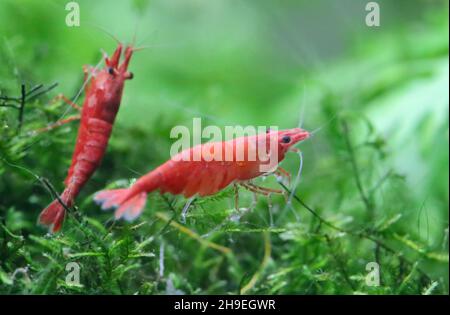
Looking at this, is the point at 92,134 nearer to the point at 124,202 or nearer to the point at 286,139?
the point at 124,202

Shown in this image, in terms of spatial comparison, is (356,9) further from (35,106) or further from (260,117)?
(35,106)

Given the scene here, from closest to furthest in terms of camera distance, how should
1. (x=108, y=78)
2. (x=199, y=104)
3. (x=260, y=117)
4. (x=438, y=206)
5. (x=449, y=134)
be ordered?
(x=108, y=78) → (x=438, y=206) → (x=449, y=134) → (x=199, y=104) → (x=260, y=117)

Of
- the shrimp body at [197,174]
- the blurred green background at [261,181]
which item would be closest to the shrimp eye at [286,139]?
the shrimp body at [197,174]

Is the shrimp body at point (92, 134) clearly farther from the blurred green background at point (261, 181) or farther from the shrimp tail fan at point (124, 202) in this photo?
the shrimp tail fan at point (124, 202)

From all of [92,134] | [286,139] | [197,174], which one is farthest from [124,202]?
[286,139]

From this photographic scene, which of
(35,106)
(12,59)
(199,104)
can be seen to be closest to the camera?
(35,106)

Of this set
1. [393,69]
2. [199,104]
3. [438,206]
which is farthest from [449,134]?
[199,104]

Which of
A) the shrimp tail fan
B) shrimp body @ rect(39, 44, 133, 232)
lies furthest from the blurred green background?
the shrimp tail fan
